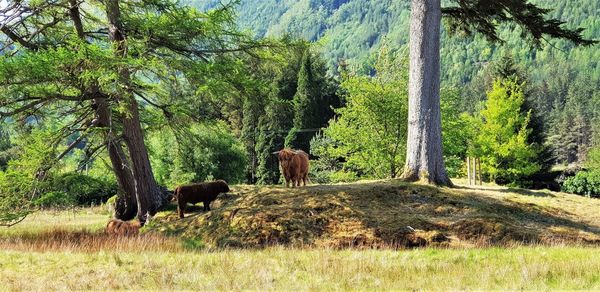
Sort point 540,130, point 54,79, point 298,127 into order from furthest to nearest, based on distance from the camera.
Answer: point 298,127 → point 540,130 → point 54,79

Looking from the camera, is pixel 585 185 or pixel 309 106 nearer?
pixel 585 185

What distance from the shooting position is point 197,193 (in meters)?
12.8

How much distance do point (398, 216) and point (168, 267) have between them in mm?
5274

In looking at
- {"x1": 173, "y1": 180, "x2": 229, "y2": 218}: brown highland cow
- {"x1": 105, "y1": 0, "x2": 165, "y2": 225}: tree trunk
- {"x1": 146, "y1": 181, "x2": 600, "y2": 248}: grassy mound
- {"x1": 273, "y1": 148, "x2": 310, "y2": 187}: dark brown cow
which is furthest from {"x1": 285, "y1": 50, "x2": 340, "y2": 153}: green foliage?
{"x1": 146, "y1": 181, "x2": 600, "y2": 248}: grassy mound

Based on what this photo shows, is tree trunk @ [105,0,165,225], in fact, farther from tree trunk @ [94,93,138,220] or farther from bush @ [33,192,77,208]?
bush @ [33,192,77,208]

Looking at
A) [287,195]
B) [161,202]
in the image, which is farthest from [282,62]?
[161,202]

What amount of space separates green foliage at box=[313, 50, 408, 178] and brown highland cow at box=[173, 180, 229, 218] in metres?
12.1

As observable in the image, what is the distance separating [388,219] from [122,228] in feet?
20.8

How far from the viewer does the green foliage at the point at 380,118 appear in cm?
2369

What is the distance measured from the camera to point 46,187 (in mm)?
11445

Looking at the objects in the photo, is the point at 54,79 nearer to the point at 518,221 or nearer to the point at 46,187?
the point at 46,187

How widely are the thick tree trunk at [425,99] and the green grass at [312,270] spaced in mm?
4965

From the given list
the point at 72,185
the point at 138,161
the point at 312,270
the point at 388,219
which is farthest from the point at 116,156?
the point at 312,270

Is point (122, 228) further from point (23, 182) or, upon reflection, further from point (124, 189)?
point (124, 189)
